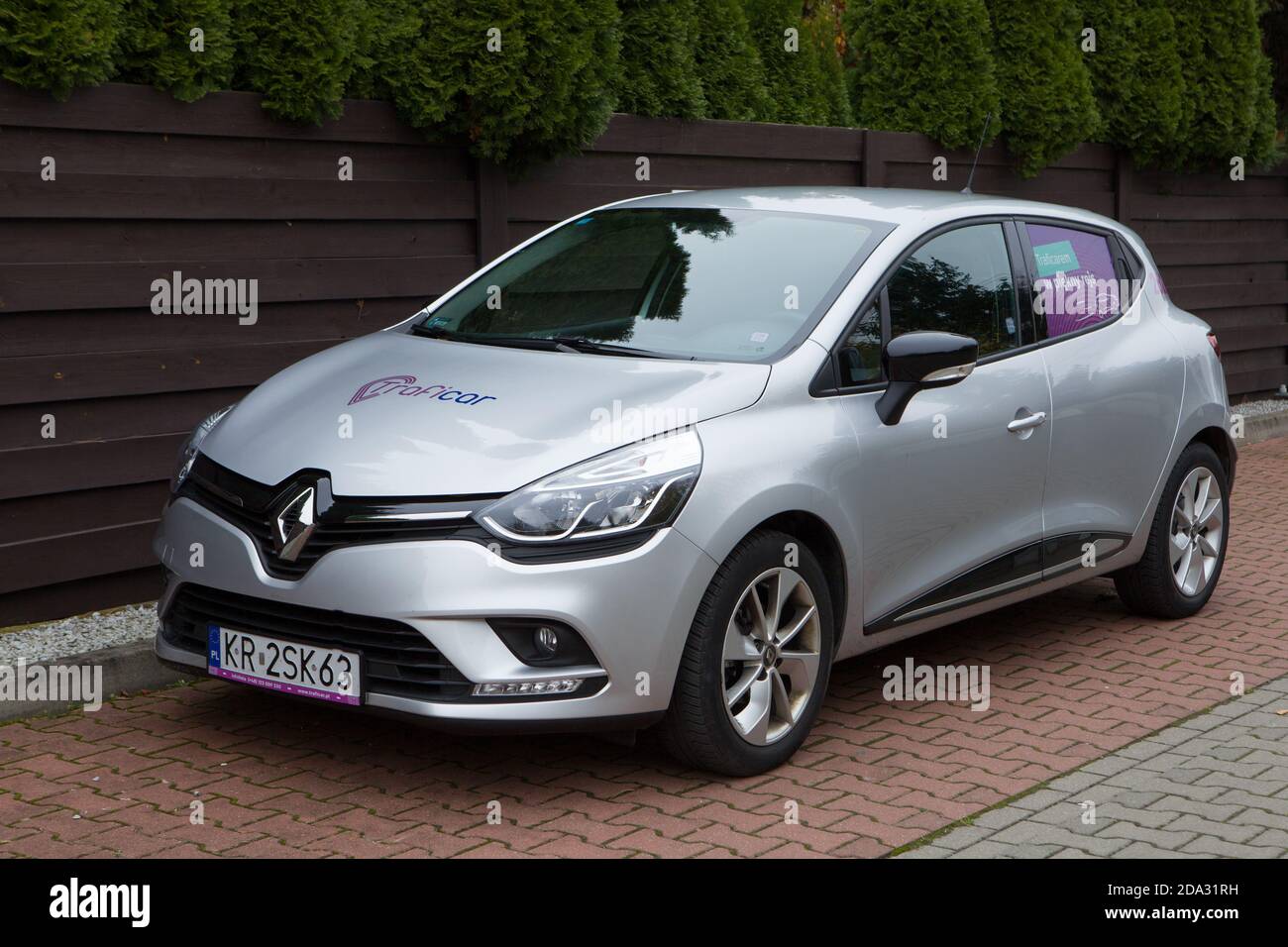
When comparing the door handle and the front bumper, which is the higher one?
the door handle

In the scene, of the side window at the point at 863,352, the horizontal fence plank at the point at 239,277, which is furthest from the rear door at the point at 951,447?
the horizontal fence plank at the point at 239,277

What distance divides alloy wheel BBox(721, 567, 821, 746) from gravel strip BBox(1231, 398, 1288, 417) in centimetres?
985

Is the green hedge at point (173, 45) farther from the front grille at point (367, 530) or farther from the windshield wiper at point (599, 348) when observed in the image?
the front grille at point (367, 530)

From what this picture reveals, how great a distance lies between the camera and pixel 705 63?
32.0ft

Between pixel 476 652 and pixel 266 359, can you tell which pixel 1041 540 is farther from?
Answer: pixel 266 359

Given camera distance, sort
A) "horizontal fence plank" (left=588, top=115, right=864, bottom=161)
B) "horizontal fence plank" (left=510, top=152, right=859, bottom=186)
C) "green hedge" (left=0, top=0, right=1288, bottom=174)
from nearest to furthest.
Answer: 1. "green hedge" (left=0, top=0, right=1288, bottom=174)
2. "horizontal fence plank" (left=510, top=152, right=859, bottom=186)
3. "horizontal fence plank" (left=588, top=115, right=864, bottom=161)

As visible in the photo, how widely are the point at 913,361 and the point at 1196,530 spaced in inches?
102

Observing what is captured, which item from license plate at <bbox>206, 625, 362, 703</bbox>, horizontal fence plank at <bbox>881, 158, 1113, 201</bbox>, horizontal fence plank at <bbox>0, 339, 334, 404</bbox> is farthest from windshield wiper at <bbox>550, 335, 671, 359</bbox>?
horizontal fence plank at <bbox>881, 158, 1113, 201</bbox>

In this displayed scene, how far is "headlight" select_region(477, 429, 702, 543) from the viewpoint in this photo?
448 centimetres

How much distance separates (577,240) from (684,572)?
6.74 feet

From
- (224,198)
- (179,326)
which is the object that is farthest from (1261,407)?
(179,326)

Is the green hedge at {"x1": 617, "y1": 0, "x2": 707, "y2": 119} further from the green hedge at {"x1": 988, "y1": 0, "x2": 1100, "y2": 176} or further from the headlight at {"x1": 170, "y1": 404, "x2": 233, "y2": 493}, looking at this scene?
the headlight at {"x1": 170, "y1": 404, "x2": 233, "y2": 493}
